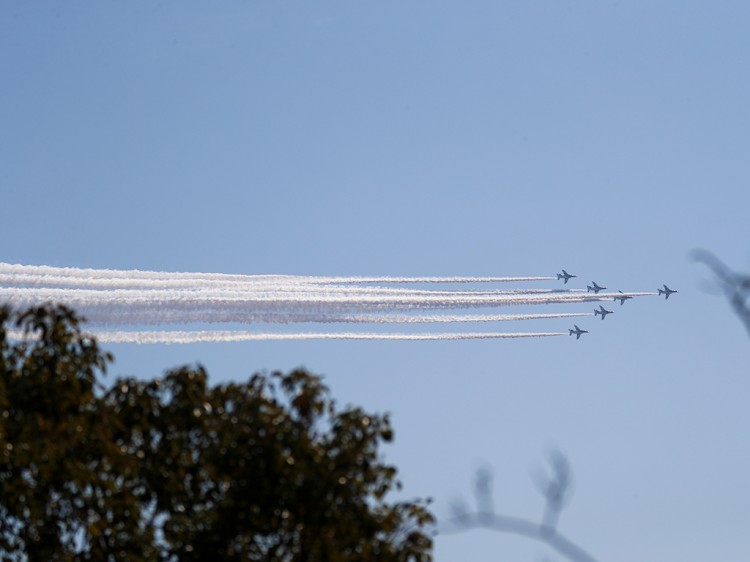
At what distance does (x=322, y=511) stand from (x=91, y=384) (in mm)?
5345

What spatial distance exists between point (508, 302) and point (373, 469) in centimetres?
A: 6236

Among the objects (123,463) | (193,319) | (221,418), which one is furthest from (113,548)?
(193,319)

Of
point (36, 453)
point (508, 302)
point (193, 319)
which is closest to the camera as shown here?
point (36, 453)

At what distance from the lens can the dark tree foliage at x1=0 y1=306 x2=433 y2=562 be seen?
2556 centimetres

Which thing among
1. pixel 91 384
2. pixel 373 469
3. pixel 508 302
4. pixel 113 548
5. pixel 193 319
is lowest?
pixel 113 548

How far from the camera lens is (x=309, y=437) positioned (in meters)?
26.6

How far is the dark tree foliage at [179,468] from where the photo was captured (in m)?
25.6

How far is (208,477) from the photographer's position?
88.7ft

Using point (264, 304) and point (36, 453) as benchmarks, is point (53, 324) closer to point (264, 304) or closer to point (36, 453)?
point (36, 453)

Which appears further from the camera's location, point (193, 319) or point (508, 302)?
point (508, 302)

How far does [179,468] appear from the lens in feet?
88.4

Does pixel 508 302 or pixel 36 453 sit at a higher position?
pixel 508 302

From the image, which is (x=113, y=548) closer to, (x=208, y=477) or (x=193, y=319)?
(x=208, y=477)

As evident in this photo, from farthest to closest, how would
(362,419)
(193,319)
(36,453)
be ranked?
1. (193,319)
2. (362,419)
3. (36,453)
